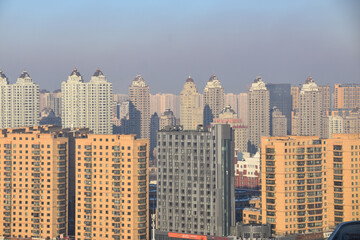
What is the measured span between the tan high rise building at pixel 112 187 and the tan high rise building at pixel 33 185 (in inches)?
130

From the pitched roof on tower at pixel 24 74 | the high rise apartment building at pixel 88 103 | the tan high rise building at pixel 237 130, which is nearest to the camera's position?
the high rise apartment building at pixel 88 103

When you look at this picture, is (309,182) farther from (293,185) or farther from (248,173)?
(248,173)

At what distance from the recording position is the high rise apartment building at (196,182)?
234 ft

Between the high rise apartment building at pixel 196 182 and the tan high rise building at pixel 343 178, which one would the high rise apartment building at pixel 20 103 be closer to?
the high rise apartment building at pixel 196 182

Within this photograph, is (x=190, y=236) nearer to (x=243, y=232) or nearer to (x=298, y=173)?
(x=243, y=232)

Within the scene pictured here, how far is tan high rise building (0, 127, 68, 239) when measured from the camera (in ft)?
252

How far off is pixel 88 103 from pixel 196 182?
121 m

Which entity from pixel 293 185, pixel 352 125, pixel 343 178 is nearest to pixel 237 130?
pixel 352 125

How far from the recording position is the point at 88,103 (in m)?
190

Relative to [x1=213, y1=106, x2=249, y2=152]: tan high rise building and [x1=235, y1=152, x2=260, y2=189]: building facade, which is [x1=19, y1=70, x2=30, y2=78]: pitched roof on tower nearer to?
[x1=213, y1=106, x2=249, y2=152]: tan high rise building

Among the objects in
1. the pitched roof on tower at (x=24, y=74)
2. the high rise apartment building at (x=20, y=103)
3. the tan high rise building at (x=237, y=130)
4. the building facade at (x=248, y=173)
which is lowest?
the building facade at (x=248, y=173)

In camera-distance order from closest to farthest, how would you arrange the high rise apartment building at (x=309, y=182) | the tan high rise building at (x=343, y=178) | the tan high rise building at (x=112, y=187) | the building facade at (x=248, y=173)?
the high rise apartment building at (x=309, y=182), the tan high rise building at (x=112, y=187), the tan high rise building at (x=343, y=178), the building facade at (x=248, y=173)

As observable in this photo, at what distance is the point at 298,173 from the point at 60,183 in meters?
25.8

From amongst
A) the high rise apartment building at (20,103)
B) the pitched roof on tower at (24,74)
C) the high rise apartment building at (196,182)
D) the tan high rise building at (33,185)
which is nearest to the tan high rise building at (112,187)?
the high rise apartment building at (196,182)
